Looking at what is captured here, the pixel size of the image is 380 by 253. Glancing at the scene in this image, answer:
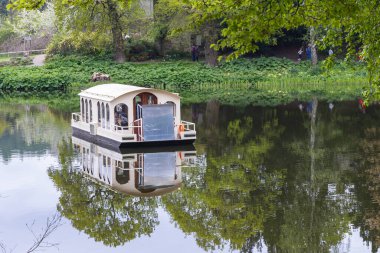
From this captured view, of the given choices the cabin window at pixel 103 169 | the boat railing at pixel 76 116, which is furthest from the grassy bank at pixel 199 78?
the cabin window at pixel 103 169

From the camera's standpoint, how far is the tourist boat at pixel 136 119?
28.5 metres

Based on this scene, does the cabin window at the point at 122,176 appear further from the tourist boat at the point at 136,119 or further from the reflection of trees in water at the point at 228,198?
the tourist boat at the point at 136,119

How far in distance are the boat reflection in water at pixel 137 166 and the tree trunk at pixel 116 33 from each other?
28.2 m

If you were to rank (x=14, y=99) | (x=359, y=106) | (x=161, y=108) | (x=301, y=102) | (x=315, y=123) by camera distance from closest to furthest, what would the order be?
(x=161, y=108) < (x=315, y=123) < (x=359, y=106) < (x=301, y=102) < (x=14, y=99)

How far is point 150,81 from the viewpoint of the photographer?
2121 inches

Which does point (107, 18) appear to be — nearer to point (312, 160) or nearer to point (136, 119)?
point (136, 119)

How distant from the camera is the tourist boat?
28516mm

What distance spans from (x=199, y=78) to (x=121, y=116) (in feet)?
83.2

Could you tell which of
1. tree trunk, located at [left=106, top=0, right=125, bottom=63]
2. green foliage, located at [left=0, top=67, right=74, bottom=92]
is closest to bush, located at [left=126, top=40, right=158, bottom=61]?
tree trunk, located at [left=106, top=0, right=125, bottom=63]

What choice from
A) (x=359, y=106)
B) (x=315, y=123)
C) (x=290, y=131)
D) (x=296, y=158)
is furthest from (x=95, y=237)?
(x=359, y=106)

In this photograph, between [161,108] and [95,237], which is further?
[161,108]

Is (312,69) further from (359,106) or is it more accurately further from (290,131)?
(290,131)

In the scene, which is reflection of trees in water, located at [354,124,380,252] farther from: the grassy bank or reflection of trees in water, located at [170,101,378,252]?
the grassy bank

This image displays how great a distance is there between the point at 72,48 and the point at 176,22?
11.3 meters
